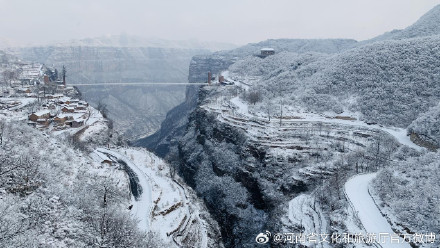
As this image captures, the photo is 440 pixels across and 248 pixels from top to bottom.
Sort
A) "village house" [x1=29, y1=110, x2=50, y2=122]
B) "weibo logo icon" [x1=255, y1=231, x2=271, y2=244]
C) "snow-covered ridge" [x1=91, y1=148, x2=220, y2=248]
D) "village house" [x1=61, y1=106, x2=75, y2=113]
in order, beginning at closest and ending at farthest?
"snow-covered ridge" [x1=91, y1=148, x2=220, y2=248]
"weibo logo icon" [x1=255, y1=231, x2=271, y2=244]
"village house" [x1=29, y1=110, x2=50, y2=122]
"village house" [x1=61, y1=106, x2=75, y2=113]

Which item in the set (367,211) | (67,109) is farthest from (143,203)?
(67,109)

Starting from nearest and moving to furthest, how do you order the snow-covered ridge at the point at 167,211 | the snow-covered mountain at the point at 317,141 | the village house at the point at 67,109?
the snow-covered ridge at the point at 167,211, the snow-covered mountain at the point at 317,141, the village house at the point at 67,109

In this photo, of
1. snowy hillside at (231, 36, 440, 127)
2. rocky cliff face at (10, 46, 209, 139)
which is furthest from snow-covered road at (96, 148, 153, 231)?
rocky cliff face at (10, 46, 209, 139)

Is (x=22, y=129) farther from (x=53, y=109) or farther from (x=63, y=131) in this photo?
(x=53, y=109)

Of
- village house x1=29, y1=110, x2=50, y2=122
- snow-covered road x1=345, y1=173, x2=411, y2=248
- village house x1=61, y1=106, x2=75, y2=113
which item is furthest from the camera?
village house x1=61, y1=106, x2=75, y2=113

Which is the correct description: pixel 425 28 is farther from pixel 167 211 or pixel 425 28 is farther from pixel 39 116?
pixel 39 116

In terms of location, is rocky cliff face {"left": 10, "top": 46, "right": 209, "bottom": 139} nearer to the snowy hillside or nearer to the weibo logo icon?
the snowy hillside

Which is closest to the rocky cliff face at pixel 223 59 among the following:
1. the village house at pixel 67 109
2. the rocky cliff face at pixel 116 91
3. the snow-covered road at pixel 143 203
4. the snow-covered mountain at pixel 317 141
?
the rocky cliff face at pixel 116 91

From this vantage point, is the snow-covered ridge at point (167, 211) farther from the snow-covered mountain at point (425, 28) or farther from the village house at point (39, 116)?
the snow-covered mountain at point (425, 28)
